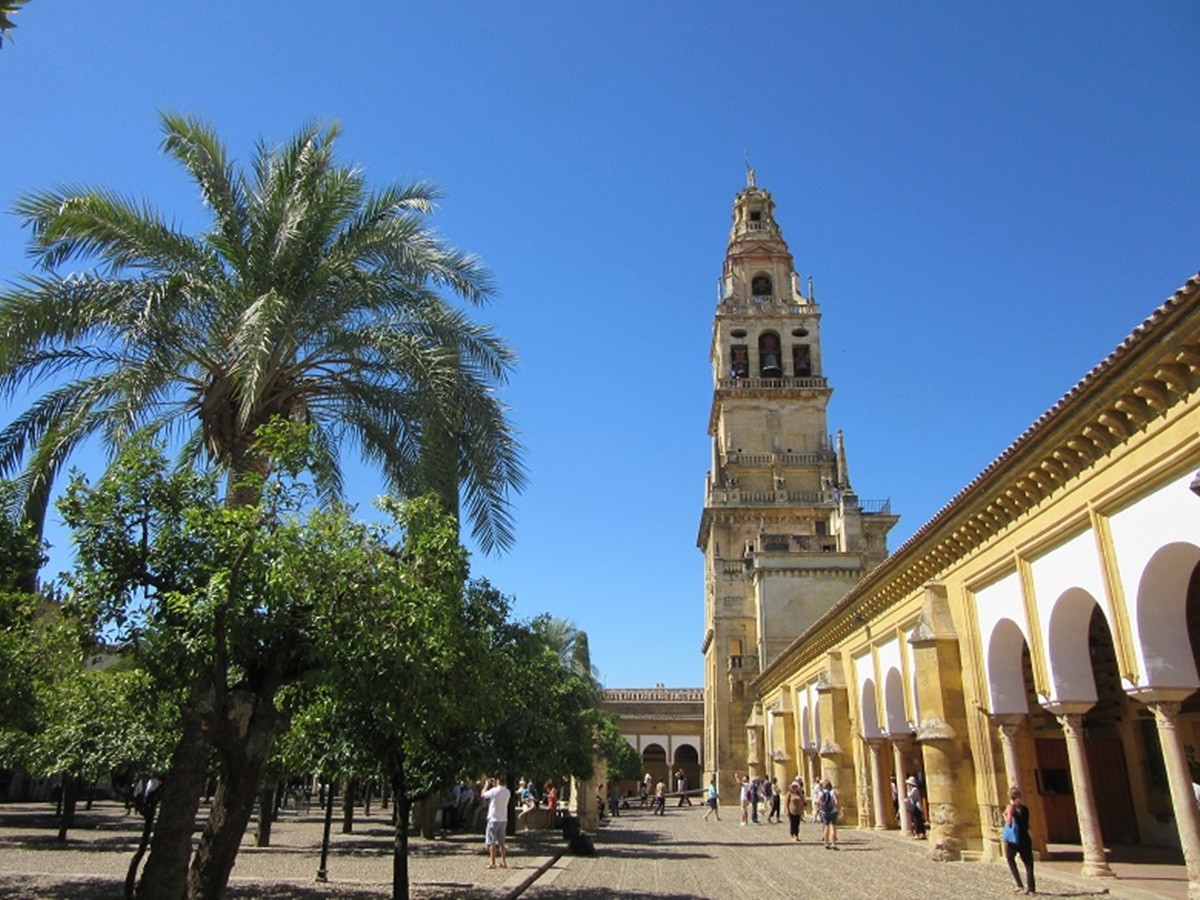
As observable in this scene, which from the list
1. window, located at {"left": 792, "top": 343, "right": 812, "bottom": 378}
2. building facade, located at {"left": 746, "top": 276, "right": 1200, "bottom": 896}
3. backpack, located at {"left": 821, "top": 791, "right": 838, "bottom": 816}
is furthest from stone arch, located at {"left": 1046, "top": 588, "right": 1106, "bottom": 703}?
window, located at {"left": 792, "top": 343, "right": 812, "bottom": 378}

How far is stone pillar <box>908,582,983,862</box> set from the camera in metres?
15.5

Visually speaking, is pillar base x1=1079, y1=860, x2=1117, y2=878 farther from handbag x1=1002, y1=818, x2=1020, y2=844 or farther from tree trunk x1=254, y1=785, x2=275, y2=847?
tree trunk x1=254, y1=785, x2=275, y2=847

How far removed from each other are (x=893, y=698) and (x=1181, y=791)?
1029 centimetres

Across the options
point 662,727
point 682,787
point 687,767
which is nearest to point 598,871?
point 682,787

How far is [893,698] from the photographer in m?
20.1

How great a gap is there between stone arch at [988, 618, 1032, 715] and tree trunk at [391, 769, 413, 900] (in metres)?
9.26

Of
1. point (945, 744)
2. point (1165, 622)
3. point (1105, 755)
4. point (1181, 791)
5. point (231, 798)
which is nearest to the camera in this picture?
point (231, 798)

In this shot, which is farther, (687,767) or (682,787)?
(687,767)

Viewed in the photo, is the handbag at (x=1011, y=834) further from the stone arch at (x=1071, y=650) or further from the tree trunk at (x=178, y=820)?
the tree trunk at (x=178, y=820)

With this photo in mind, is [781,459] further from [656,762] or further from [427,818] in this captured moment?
[427,818]

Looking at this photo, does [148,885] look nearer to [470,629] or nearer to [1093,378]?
[470,629]

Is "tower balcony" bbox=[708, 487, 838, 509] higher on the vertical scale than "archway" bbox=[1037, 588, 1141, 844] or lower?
higher

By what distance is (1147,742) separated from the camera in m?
16.4

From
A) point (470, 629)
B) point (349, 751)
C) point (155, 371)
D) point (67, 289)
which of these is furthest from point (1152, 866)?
point (67, 289)
